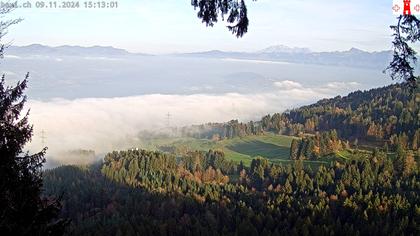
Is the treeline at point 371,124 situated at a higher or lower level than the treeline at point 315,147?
higher

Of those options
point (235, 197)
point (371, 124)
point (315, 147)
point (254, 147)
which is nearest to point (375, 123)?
point (371, 124)

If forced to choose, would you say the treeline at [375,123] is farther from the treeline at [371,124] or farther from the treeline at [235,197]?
the treeline at [235,197]

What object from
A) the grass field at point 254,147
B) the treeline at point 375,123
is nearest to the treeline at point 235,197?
the grass field at point 254,147

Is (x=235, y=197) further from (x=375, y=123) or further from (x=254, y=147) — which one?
(x=375, y=123)

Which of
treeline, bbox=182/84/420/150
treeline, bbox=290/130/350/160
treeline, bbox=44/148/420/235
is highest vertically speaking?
treeline, bbox=182/84/420/150

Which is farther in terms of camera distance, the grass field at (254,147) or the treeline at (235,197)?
the grass field at (254,147)

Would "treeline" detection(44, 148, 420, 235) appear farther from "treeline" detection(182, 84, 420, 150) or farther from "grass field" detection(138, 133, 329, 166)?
"treeline" detection(182, 84, 420, 150)

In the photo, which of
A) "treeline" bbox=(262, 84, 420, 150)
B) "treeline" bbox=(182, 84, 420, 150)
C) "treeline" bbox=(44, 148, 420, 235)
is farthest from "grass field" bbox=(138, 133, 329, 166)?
"treeline" bbox=(44, 148, 420, 235)

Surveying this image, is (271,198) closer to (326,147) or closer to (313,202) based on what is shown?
(313,202)

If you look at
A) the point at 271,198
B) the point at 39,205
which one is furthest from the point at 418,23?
the point at 271,198
